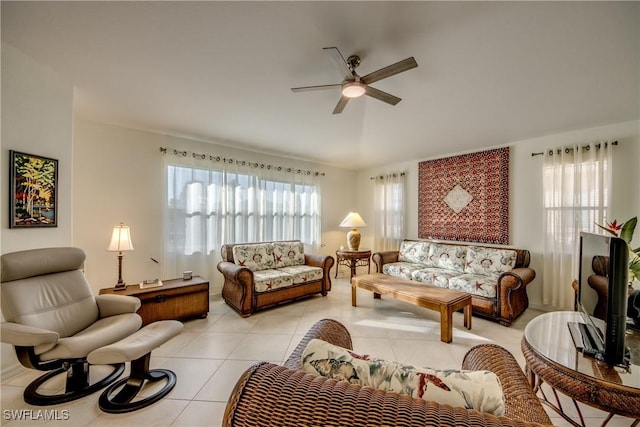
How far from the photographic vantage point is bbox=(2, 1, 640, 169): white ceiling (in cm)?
146

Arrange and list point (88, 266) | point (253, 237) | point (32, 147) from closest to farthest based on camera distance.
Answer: point (32, 147), point (88, 266), point (253, 237)

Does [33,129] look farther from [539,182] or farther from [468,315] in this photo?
[539,182]

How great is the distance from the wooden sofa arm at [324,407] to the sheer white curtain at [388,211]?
4.53 m

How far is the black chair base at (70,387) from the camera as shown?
1.61m

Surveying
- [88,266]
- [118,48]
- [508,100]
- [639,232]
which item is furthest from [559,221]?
[88,266]

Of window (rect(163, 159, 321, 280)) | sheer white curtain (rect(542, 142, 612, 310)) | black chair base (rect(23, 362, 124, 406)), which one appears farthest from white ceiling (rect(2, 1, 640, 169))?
black chair base (rect(23, 362, 124, 406))

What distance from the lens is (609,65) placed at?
1865 millimetres

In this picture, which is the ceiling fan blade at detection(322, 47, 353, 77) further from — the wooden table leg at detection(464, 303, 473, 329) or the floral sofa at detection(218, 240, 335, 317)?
the wooden table leg at detection(464, 303, 473, 329)

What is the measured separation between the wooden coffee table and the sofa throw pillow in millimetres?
1993

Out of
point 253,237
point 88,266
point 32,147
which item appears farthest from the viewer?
point 253,237

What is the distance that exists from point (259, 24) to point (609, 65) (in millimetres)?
2586

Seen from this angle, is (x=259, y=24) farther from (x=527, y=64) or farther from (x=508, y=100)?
(x=508, y=100)

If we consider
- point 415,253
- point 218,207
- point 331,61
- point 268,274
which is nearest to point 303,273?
point 268,274

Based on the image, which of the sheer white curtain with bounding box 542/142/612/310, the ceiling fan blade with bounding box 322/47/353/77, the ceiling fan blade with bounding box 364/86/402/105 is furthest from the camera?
the sheer white curtain with bounding box 542/142/612/310
